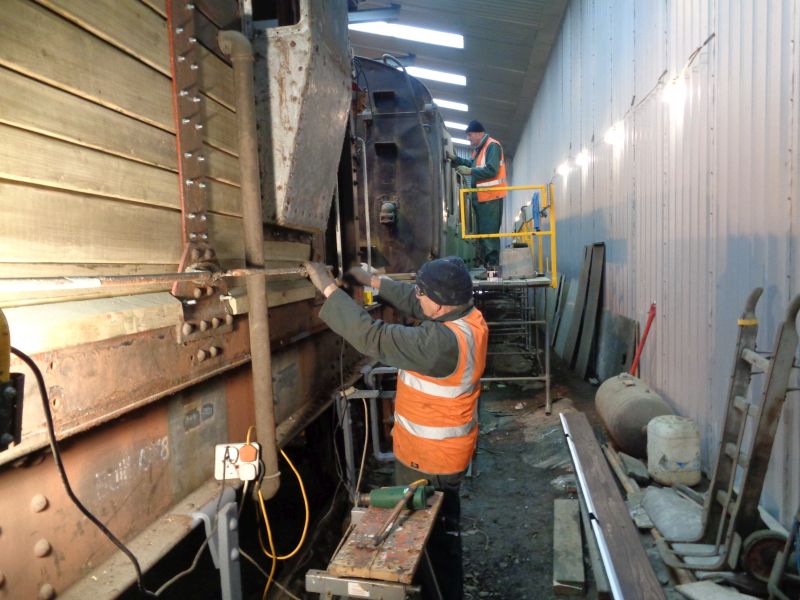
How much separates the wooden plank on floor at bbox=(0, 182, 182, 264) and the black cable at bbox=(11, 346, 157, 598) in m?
0.34

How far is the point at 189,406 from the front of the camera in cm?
216

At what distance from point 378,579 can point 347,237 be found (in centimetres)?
300

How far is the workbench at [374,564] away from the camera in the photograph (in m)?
1.92

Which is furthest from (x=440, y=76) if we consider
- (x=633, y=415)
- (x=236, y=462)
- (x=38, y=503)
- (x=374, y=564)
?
(x=38, y=503)

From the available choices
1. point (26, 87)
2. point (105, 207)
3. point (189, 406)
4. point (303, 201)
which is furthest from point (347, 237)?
point (26, 87)

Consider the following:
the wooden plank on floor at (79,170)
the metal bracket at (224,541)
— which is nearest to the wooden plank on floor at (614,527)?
the metal bracket at (224,541)

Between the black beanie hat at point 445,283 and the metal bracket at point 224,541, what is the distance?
1.52 meters

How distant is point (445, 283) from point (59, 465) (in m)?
2.08

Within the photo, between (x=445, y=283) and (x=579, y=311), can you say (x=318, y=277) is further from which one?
(x=579, y=311)

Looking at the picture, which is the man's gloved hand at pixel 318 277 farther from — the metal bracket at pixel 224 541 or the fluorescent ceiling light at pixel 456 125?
the fluorescent ceiling light at pixel 456 125

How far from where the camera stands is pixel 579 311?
9500mm

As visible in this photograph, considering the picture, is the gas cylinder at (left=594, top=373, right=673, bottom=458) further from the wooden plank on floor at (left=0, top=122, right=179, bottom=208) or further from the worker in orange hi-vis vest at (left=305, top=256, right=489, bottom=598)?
the wooden plank on floor at (left=0, top=122, right=179, bottom=208)

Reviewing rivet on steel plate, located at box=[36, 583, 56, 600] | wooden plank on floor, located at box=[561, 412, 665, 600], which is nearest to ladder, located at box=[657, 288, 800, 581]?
wooden plank on floor, located at box=[561, 412, 665, 600]

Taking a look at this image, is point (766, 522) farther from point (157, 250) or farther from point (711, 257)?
point (157, 250)
